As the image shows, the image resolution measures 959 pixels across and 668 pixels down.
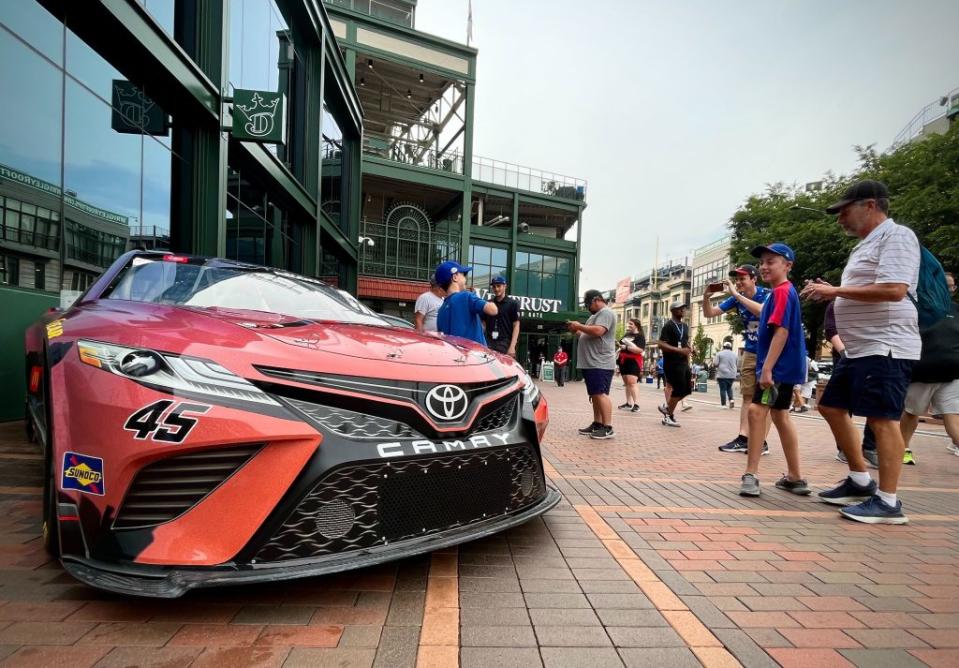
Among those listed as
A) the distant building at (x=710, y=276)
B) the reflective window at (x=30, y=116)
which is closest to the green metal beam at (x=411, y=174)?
the reflective window at (x=30, y=116)

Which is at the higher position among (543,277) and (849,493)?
(543,277)

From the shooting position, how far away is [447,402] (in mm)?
1922

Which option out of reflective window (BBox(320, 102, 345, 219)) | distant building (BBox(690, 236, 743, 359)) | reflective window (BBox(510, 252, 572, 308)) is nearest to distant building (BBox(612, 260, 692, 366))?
distant building (BBox(690, 236, 743, 359))

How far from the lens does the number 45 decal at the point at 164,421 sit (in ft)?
4.95

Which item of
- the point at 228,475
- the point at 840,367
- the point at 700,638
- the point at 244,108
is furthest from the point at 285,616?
the point at 244,108

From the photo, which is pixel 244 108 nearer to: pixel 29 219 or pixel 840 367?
pixel 29 219

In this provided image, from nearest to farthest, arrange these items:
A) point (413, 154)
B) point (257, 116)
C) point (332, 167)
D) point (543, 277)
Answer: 1. point (257, 116)
2. point (332, 167)
3. point (413, 154)
4. point (543, 277)

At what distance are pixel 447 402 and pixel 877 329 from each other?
9.07 feet

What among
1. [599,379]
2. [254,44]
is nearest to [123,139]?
[254,44]

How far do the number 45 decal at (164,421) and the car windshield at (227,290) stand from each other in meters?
0.91

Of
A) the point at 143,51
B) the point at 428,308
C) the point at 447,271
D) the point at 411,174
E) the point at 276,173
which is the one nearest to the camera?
the point at 447,271

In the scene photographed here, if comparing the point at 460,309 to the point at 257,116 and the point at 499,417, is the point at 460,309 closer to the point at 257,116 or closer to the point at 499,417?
the point at 499,417

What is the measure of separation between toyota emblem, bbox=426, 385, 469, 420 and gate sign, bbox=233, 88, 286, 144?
741 cm

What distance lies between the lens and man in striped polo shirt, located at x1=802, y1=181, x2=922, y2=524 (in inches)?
112
